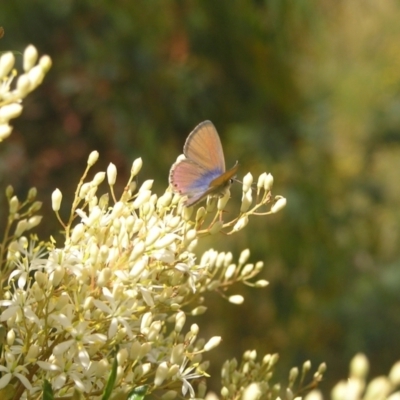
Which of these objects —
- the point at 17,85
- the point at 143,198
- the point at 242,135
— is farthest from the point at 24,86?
the point at 242,135

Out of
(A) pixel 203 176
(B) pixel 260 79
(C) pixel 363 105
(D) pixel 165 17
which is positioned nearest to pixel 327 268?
(B) pixel 260 79

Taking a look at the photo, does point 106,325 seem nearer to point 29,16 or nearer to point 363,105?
point 29,16

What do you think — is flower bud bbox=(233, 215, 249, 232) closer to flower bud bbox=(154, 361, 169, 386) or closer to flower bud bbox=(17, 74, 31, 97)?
flower bud bbox=(154, 361, 169, 386)

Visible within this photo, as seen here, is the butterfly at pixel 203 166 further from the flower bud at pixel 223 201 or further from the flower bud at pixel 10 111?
the flower bud at pixel 10 111

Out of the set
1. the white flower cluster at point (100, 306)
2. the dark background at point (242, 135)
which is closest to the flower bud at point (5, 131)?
the white flower cluster at point (100, 306)

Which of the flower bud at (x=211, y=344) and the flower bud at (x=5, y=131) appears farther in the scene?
the flower bud at (x=211, y=344)

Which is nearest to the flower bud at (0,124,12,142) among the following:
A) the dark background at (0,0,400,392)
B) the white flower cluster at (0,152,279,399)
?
the white flower cluster at (0,152,279,399)

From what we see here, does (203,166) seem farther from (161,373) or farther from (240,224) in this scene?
(161,373)
